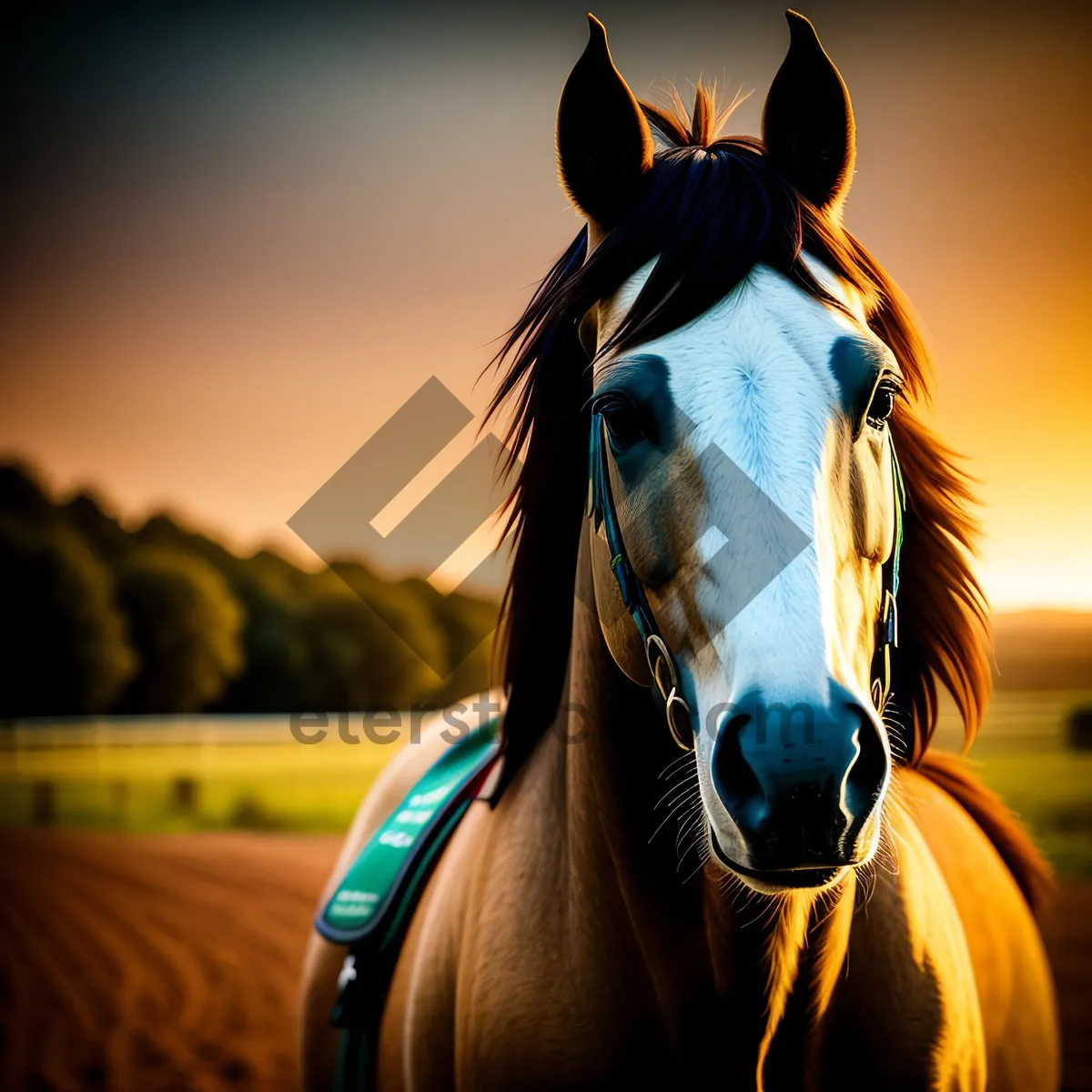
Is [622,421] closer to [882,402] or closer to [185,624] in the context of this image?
[882,402]

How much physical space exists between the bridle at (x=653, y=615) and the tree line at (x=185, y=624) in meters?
21.9

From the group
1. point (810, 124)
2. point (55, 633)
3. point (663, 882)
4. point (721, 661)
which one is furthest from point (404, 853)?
point (55, 633)

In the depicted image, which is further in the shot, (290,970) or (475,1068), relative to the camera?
(290,970)

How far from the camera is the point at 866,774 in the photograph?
98 cm

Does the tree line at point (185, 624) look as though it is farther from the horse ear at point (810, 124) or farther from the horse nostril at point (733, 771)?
the horse nostril at point (733, 771)

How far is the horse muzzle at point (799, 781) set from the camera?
0.92 m

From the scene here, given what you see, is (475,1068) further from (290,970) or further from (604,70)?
(290,970)

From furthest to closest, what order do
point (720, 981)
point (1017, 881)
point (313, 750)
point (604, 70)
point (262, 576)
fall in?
point (262, 576)
point (313, 750)
point (1017, 881)
point (604, 70)
point (720, 981)

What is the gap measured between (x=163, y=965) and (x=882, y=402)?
28.0 ft

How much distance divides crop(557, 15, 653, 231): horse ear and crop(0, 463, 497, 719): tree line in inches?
859

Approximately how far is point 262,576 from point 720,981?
31995 millimetres

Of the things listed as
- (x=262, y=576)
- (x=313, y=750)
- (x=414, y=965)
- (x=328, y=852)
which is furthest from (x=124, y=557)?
(x=414, y=965)

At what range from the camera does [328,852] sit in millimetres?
12523

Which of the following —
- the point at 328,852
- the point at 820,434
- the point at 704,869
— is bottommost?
the point at 328,852
